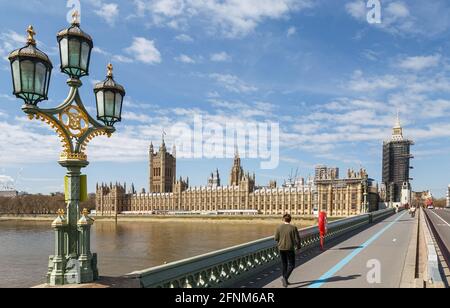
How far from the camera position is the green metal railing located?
8.06 meters

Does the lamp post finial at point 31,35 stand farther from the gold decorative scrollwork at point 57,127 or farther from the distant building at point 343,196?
the distant building at point 343,196

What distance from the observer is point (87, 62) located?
8609mm

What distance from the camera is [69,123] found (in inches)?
318

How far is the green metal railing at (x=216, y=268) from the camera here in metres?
8.06

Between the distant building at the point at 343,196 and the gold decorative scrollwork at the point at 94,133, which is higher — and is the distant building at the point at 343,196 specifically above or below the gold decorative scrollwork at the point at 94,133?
below

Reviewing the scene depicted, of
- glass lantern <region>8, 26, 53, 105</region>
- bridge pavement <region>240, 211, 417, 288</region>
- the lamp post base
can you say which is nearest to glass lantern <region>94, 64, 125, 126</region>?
glass lantern <region>8, 26, 53, 105</region>

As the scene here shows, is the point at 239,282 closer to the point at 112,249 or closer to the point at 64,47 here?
the point at 64,47

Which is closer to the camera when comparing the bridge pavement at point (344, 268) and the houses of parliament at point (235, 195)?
the bridge pavement at point (344, 268)

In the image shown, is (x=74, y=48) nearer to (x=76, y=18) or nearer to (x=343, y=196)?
(x=76, y=18)

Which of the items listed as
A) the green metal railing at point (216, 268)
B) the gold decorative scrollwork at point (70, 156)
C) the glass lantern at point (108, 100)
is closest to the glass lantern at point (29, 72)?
the gold decorative scrollwork at point (70, 156)

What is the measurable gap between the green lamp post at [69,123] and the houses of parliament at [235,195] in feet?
327

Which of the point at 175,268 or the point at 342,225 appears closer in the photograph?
the point at 175,268
